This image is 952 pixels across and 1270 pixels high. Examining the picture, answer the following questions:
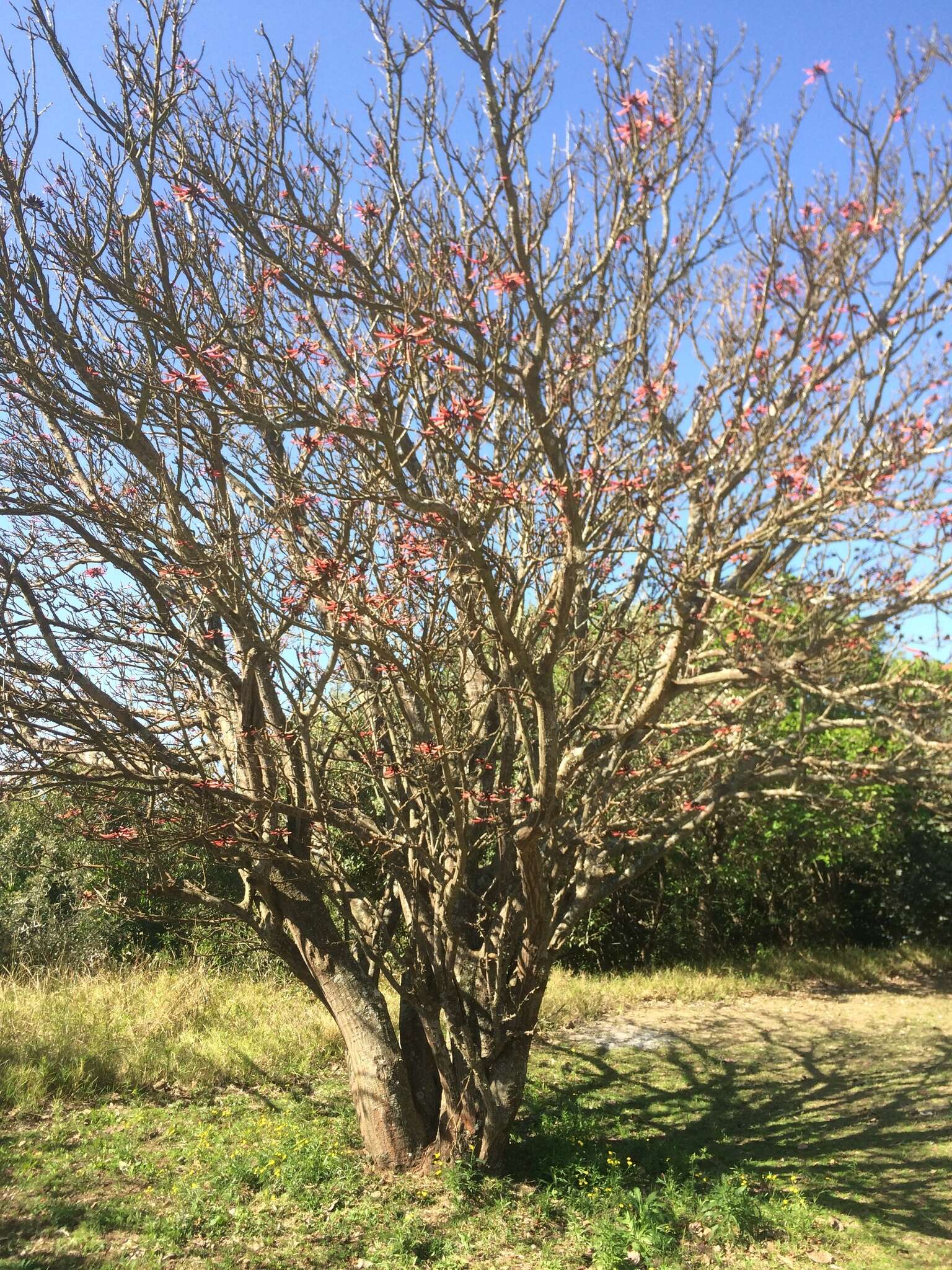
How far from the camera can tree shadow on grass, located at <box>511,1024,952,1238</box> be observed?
4816mm

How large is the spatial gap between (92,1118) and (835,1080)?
17.7ft

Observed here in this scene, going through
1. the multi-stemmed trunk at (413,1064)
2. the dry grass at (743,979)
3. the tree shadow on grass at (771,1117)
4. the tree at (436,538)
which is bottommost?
the tree shadow on grass at (771,1117)

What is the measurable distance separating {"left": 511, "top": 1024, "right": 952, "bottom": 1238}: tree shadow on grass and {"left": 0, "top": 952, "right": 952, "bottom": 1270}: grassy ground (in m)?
0.02

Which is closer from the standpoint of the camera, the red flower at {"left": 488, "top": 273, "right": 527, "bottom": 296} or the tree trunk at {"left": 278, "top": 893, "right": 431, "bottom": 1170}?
the red flower at {"left": 488, "top": 273, "right": 527, "bottom": 296}

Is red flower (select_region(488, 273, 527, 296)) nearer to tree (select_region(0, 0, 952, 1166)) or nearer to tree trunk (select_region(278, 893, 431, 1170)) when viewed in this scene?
tree (select_region(0, 0, 952, 1166))

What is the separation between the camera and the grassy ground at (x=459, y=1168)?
410cm

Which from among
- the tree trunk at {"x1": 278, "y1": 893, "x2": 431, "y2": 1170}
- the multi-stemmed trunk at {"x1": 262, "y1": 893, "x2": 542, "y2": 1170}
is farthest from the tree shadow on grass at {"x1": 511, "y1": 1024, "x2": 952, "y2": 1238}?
the tree trunk at {"x1": 278, "y1": 893, "x2": 431, "y2": 1170}

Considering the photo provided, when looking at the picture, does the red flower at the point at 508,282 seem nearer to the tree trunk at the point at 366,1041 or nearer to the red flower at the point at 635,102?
the red flower at the point at 635,102

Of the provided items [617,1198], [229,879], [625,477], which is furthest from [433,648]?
[229,879]

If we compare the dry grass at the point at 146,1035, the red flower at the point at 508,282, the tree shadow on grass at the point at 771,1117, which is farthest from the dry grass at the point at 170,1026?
the red flower at the point at 508,282

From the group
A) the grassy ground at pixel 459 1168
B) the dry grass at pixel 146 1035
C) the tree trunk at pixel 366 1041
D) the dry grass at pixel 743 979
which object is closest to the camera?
the grassy ground at pixel 459 1168

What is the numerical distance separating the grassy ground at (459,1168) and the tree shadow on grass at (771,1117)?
21mm

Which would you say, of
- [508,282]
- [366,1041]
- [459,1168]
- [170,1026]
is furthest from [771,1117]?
[508,282]

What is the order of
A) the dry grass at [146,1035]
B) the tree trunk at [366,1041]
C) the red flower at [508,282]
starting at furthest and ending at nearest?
the dry grass at [146,1035], the tree trunk at [366,1041], the red flower at [508,282]
